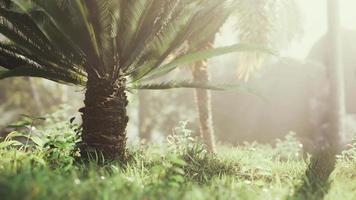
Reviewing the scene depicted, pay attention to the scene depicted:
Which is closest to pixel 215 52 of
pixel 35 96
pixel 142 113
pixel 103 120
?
pixel 103 120

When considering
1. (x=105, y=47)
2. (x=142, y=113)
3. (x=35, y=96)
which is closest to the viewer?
(x=105, y=47)

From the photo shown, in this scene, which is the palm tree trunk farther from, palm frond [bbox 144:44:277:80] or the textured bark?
palm frond [bbox 144:44:277:80]

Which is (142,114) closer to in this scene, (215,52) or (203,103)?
(203,103)

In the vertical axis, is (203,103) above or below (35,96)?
below

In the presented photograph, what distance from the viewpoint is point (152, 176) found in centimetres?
680

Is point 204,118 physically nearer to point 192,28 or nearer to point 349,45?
point 192,28

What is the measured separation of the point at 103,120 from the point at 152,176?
124cm

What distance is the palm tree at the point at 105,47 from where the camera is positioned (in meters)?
7.32

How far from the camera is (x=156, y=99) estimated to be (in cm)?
2734

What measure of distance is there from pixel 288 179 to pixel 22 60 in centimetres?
377

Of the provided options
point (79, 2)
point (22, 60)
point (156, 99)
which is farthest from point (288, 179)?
point (156, 99)

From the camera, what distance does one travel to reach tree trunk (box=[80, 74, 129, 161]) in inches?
301

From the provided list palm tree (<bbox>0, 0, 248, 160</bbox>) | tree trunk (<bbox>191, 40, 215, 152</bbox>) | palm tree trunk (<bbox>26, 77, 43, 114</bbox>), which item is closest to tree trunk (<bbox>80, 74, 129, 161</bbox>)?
palm tree (<bbox>0, 0, 248, 160</bbox>)

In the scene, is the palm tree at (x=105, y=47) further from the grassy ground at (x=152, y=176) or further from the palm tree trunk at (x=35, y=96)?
the palm tree trunk at (x=35, y=96)
